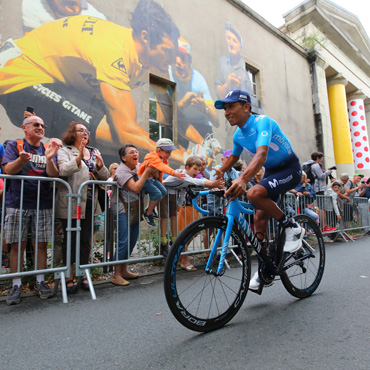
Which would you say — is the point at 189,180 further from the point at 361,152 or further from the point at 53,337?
the point at 361,152

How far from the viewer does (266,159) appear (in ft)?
8.81

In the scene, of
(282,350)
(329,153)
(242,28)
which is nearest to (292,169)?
(282,350)

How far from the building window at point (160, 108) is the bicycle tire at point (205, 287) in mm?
8721

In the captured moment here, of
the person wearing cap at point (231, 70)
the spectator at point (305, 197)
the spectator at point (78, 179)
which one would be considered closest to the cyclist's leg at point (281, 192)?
the spectator at point (78, 179)

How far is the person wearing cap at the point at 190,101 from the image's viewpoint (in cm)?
1160

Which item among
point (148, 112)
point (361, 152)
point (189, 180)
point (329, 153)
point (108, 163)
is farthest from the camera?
point (361, 152)

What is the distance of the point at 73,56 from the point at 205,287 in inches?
325

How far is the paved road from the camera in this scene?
1834mm

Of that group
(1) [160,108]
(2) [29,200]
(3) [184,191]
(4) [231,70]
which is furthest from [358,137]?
(2) [29,200]

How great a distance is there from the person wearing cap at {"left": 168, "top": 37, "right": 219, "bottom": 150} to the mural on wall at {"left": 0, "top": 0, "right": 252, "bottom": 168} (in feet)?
0.13

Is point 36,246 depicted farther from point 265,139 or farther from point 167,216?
point 265,139

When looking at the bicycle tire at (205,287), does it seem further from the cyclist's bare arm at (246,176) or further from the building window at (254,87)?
the building window at (254,87)

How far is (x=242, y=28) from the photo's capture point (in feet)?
50.2

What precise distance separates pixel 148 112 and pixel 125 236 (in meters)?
7.01
